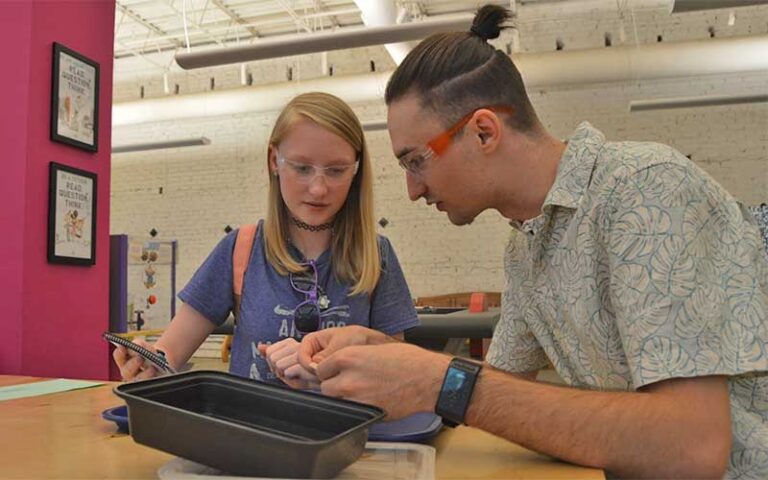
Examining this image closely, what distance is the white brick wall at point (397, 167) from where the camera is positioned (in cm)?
728

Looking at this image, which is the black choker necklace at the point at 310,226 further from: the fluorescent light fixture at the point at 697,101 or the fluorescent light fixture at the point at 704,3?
the fluorescent light fixture at the point at 697,101

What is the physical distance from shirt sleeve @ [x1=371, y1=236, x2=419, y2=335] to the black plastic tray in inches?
24.6

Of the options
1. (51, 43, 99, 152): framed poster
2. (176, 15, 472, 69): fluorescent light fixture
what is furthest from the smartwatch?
(176, 15, 472, 69): fluorescent light fixture

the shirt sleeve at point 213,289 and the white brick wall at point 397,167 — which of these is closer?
the shirt sleeve at point 213,289

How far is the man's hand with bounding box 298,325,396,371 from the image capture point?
1.12 meters

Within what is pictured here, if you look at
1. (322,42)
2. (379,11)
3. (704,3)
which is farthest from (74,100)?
(379,11)

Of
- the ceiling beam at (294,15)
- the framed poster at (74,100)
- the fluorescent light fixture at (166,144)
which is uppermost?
the ceiling beam at (294,15)

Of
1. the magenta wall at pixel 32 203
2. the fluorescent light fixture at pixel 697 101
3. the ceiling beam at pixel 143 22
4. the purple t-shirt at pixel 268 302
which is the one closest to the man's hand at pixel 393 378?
the purple t-shirt at pixel 268 302


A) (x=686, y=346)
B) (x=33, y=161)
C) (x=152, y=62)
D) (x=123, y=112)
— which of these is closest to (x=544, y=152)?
(x=686, y=346)

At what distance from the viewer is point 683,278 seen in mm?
865

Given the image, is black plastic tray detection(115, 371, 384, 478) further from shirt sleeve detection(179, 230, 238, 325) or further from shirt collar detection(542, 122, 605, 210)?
shirt sleeve detection(179, 230, 238, 325)

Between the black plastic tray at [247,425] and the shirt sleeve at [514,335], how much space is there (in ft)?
1.65

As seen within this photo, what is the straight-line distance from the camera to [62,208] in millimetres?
2461

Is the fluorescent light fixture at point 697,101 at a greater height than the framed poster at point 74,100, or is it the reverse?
the fluorescent light fixture at point 697,101
